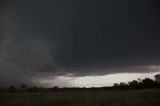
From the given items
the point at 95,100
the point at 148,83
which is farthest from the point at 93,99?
the point at 148,83

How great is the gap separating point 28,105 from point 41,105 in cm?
170

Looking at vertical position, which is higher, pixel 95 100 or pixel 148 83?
pixel 148 83

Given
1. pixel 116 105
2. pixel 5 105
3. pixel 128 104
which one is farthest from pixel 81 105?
pixel 5 105

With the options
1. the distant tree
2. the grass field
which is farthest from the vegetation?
the distant tree

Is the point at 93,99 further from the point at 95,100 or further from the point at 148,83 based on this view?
the point at 148,83

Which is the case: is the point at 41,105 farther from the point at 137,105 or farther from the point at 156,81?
the point at 156,81

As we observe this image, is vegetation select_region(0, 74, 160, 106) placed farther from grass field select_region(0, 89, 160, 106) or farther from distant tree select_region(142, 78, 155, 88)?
distant tree select_region(142, 78, 155, 88)

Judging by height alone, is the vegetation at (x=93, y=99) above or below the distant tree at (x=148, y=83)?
below

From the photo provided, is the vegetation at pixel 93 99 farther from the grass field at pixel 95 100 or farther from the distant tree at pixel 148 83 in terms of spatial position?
the distant tree at pixel 148 83

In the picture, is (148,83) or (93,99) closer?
(93,99)

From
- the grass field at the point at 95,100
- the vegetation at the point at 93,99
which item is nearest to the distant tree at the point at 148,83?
the vegetation at the point at 93,99

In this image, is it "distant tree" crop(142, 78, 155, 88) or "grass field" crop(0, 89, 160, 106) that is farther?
"distant tree" crop(142, 78, 155, 88)

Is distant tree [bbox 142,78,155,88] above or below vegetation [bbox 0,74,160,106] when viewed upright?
above

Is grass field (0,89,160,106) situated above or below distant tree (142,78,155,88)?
below
